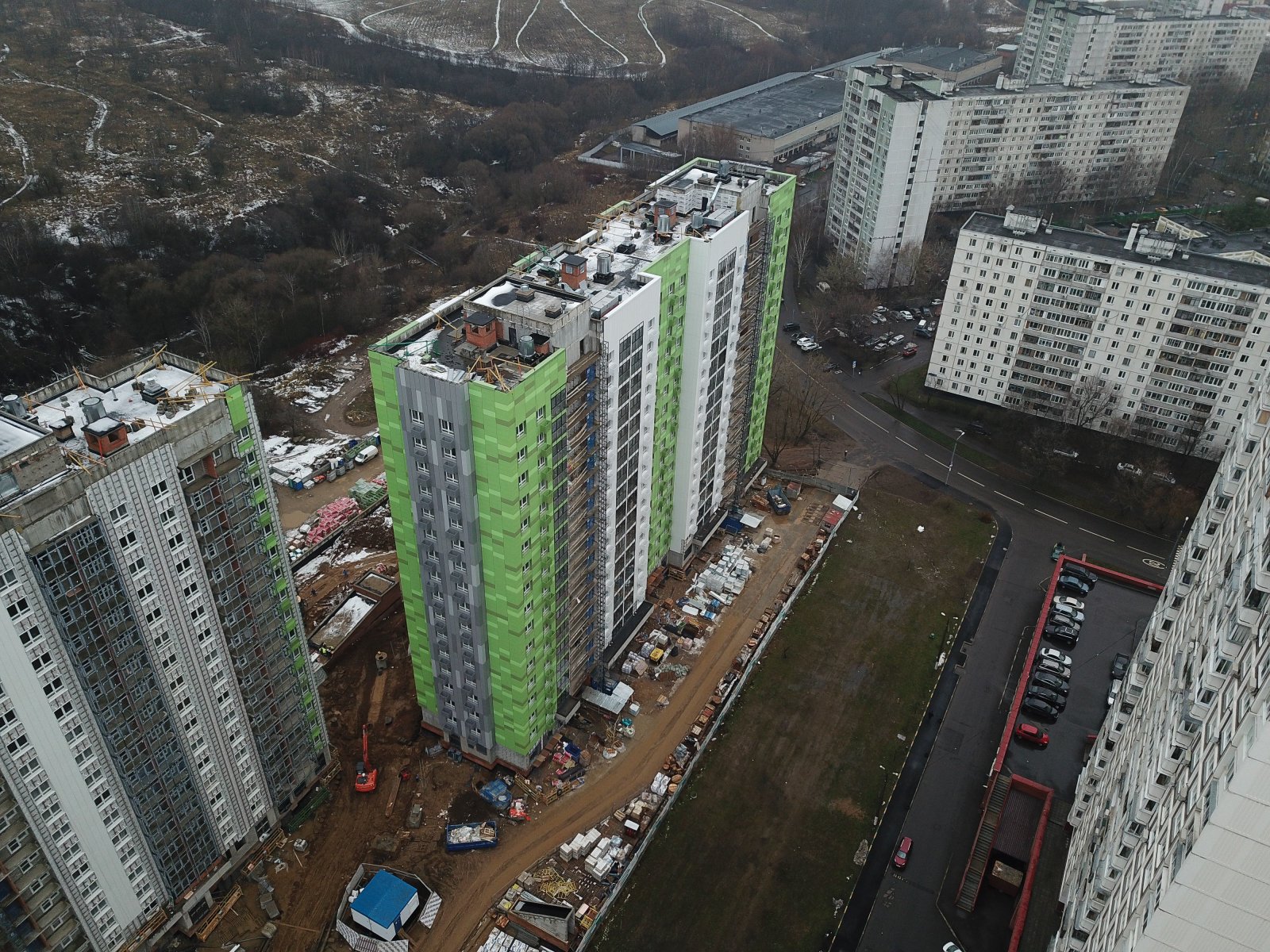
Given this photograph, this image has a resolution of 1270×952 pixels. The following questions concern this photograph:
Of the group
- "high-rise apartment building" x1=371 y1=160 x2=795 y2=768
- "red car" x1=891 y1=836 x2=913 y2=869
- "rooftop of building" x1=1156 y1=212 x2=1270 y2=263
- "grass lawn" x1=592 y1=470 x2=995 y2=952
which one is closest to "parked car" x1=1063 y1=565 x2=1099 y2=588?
"grass lawn" x1=592 y1=470 x2=995 y2=952

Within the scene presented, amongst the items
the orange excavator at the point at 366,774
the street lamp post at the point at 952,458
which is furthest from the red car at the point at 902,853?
the street lamp post at the point at 952,458

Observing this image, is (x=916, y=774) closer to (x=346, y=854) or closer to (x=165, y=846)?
(x=346, y=854)

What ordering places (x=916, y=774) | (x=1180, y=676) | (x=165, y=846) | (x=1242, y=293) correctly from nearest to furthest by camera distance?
(x=1180, y=676) → (x=165, y=846) → (x=916, y=774) → (x=1242, y=293)

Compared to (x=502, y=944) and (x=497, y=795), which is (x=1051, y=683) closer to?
(x=497, y=795)

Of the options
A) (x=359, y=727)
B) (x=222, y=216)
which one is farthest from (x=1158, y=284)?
(x=222, y=216)

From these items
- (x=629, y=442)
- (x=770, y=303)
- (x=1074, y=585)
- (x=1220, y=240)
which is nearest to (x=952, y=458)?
(x=1074, y=585)

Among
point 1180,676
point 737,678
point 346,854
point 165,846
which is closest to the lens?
point 1180,676

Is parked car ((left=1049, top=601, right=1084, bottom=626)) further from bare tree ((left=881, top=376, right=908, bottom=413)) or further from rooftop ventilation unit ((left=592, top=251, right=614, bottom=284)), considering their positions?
rooftop ventilation unit ((left=592, top=251, right=614, bottom=284))
